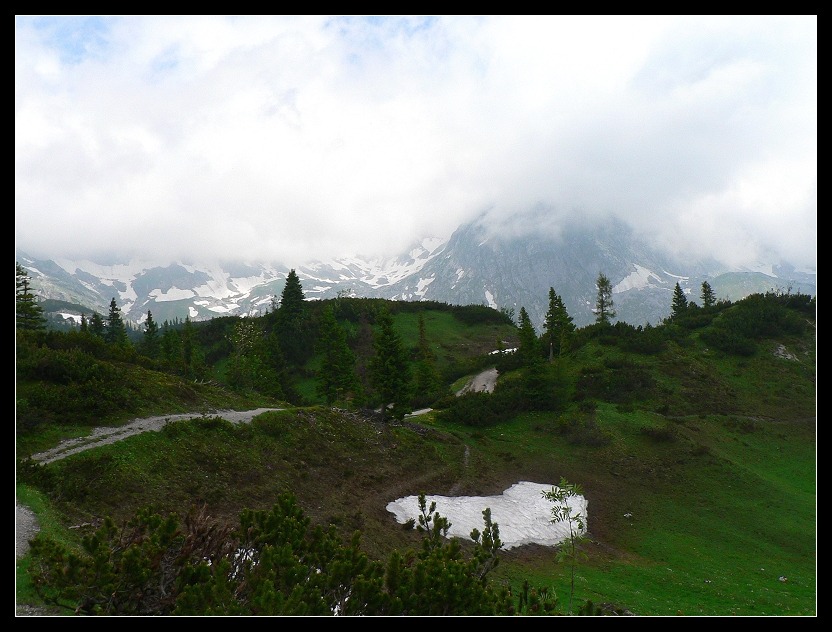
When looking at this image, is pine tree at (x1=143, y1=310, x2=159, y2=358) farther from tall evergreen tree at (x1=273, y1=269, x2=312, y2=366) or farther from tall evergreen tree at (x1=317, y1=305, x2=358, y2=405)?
tall evergreen tree at (x1=317, y1=305, x2=358, y2=405)

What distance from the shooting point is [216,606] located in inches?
233

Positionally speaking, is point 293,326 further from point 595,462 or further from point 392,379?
point 595,462

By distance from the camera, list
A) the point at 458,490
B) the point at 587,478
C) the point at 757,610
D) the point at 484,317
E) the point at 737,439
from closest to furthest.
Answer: the point at 757,610, the point at 458,490, the point at 587,478, the point at 737,439, the point at 484,317

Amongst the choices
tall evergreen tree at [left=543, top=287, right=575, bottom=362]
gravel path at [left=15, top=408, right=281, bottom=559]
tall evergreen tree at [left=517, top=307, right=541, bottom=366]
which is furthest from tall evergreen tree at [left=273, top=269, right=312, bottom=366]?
gravel path at [left=15, top=408, right=281, bottom=559]

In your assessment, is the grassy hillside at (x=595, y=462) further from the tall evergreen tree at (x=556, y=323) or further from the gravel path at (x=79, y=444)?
the tall evergreen tree at (x=556, y=323)

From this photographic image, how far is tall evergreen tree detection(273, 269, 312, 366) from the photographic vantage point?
76438mm

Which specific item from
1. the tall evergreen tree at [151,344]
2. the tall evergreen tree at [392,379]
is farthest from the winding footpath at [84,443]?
the tall evergreen tree at [151,344]

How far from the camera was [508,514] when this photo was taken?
26531 millimetres

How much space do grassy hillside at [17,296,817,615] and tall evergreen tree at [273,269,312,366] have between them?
3471 cm

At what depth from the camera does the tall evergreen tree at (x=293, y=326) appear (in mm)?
76438

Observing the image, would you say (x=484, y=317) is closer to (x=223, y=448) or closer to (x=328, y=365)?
(x=328, y=365)

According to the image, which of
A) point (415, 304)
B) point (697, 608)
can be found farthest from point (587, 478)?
point (415, 304)
